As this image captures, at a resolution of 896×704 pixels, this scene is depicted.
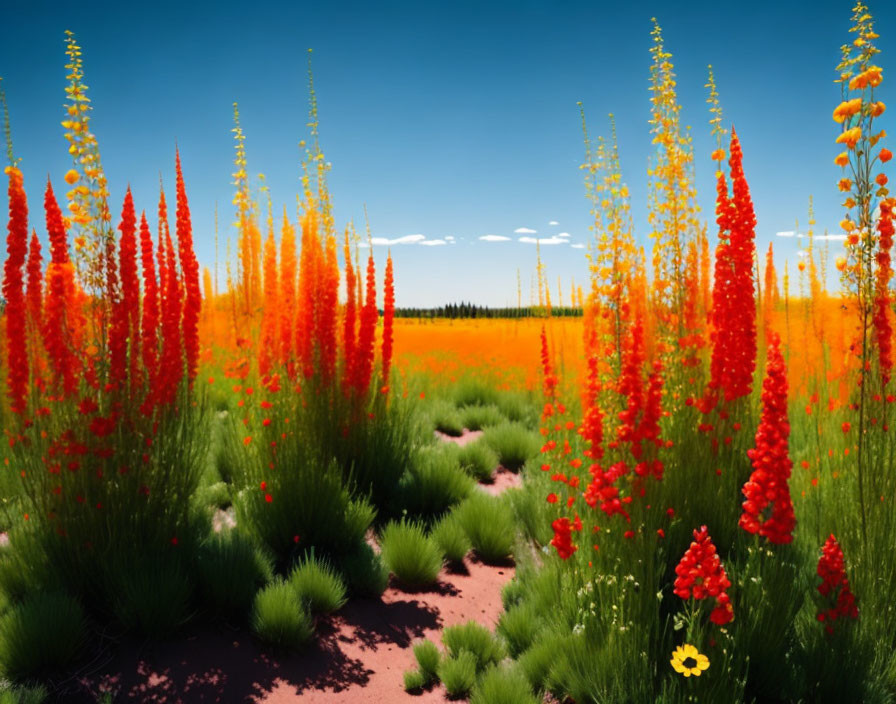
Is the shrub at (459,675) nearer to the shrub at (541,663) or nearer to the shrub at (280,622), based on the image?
the shrub at (541,663)

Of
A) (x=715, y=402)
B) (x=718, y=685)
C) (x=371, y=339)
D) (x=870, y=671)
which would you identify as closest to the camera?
(x=718, y=685)

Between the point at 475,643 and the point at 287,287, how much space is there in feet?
9.37

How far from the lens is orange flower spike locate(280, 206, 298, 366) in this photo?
178 inches

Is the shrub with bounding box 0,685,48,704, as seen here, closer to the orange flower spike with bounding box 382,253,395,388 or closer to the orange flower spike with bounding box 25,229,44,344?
the orange flower spike with bounding box 25,229,44,344

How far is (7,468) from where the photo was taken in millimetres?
3938

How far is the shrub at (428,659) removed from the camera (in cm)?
319

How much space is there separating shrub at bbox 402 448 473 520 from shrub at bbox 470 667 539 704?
7.04 ft

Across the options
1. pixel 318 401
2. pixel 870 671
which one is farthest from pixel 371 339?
pixel 870 671

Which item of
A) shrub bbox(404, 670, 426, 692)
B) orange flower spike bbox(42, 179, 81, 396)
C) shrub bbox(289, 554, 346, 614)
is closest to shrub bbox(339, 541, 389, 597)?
shrub bbox(289, 554, 346, 614)

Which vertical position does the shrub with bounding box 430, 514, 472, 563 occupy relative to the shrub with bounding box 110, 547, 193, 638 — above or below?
below

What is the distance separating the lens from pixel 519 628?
3.36m

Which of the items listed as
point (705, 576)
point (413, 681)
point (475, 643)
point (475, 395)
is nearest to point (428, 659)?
point (413, 681)

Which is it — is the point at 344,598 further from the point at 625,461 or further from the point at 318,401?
the point at 625,461

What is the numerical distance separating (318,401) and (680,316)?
2792mm
